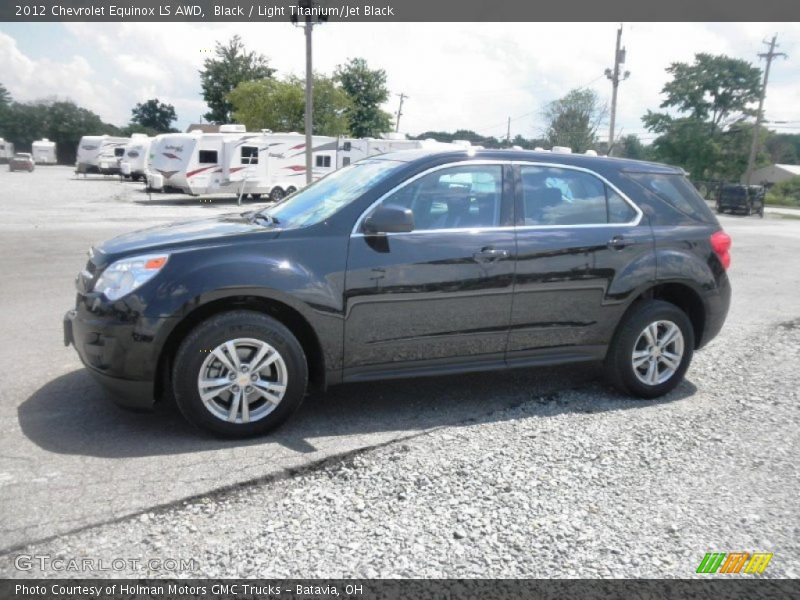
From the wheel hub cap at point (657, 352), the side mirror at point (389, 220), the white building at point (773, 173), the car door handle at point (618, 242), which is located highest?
the white building at point (773, 173)

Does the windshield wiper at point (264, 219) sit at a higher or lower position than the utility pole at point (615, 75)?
lower

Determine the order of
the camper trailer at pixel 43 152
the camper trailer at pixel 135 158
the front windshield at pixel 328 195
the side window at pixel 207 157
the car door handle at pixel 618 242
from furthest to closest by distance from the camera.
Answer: the camper trailer at pixel 43 152
the camper trailer at pixel 135 158
the side window at pixel 207 157
the car door handle at pixel 618 242
the front windshield at pixel 328 195

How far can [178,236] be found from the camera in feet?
13.4

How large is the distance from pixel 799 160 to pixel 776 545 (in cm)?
12388

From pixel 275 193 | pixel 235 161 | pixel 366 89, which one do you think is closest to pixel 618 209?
pixel 235 161

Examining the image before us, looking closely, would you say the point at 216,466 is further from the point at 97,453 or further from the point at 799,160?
the point at 799,160

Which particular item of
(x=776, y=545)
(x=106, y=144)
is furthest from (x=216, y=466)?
(x=106, y=144)

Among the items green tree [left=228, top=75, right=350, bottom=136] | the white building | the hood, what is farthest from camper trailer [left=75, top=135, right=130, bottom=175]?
the white building

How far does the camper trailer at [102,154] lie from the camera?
48.6m

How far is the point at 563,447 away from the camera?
394 cm

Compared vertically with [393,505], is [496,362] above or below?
above

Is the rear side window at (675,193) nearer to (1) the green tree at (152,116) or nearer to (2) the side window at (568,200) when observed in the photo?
(2) the side window at (568,200)

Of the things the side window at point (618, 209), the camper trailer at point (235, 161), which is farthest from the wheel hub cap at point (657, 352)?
the camper trailer at point (235, 161)

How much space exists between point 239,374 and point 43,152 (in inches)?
3332
